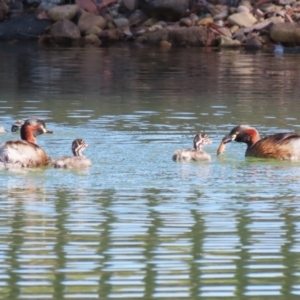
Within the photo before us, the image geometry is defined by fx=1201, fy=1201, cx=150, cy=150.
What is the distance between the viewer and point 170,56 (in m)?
27.3

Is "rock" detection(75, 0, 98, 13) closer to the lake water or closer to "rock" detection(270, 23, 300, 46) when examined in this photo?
"rock" detection(270, 23, 300, 46)

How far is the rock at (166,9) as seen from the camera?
32406mm

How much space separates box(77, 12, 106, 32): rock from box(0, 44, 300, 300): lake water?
565 inches

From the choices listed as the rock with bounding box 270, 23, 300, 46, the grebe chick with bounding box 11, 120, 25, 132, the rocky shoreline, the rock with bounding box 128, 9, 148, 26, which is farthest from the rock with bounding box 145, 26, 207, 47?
the grebe chick with bounding box 11, 120, 25, 132

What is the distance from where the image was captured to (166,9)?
3247 cm

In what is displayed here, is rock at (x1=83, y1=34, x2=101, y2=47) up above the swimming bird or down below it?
below

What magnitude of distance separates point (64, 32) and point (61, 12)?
133cm

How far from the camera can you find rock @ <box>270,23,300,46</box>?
30.1m

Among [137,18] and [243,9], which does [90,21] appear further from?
[243,9]

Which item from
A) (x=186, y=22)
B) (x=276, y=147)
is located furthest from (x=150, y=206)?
(x=186, y=22)

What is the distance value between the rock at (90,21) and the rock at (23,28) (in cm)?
91

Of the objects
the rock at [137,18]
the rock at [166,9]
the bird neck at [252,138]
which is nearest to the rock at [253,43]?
the rock at [166,9]

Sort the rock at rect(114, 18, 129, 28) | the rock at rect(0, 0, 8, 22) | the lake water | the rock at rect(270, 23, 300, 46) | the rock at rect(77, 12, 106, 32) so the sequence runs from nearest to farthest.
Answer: the lake water, the rock at rect(270, 23, 300, 46), the rock at rect(77, 12, 106, 32), the rock at rect(114, 18, 129, 28), the rock at rect(0, 0, 8, 22)

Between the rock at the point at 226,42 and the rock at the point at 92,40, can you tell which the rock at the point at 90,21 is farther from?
the rock at the point at 226,42
